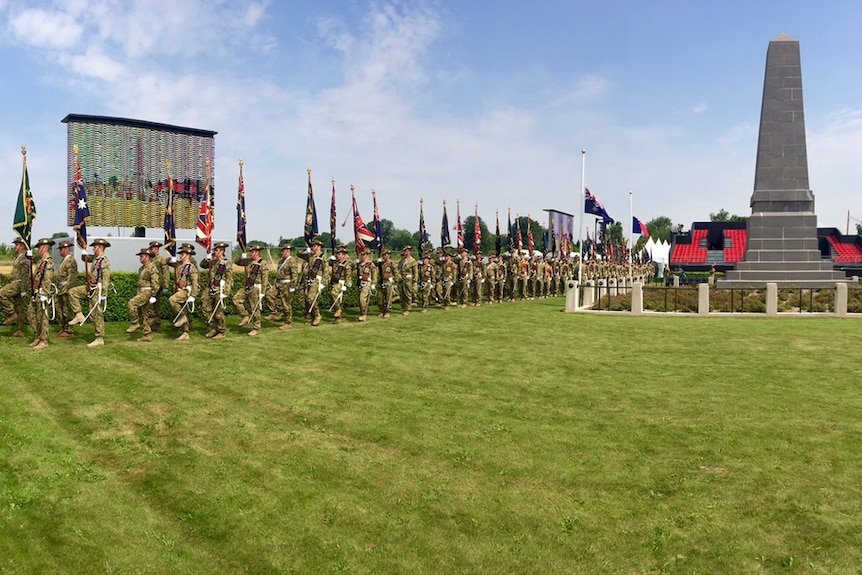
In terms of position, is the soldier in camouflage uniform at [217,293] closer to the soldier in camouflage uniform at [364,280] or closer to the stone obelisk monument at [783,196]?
the soldier in camouflage uniform at [364,280]

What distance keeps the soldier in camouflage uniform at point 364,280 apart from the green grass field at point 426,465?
6.30m

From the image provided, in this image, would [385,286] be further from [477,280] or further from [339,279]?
[477,280]

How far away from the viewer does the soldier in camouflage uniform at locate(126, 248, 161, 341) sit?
13.2 m

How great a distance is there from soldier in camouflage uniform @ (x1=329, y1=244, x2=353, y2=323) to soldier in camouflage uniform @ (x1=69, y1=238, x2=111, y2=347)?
5565mm

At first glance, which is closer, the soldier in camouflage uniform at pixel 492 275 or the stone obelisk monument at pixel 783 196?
the soldier in camouflage uniform at pixel 492 275

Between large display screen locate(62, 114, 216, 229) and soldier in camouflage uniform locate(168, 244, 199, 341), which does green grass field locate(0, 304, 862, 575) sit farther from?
large display screen locate(62, 114, 216, 229)

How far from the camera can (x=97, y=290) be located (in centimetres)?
1252

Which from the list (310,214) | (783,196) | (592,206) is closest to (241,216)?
(310,214)

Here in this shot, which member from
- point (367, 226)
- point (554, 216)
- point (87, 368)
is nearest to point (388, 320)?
point (367, 226)

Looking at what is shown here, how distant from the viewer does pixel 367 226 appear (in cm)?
2405

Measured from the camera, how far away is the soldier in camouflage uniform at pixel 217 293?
13.6 m

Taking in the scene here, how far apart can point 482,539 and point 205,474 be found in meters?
2.52

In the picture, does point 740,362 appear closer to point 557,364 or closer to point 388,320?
point 557,364

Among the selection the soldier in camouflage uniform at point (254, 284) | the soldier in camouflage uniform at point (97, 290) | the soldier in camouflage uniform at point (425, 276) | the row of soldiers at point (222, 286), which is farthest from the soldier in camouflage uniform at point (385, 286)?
the soldier in camouflage uniform at point (97, 290)
